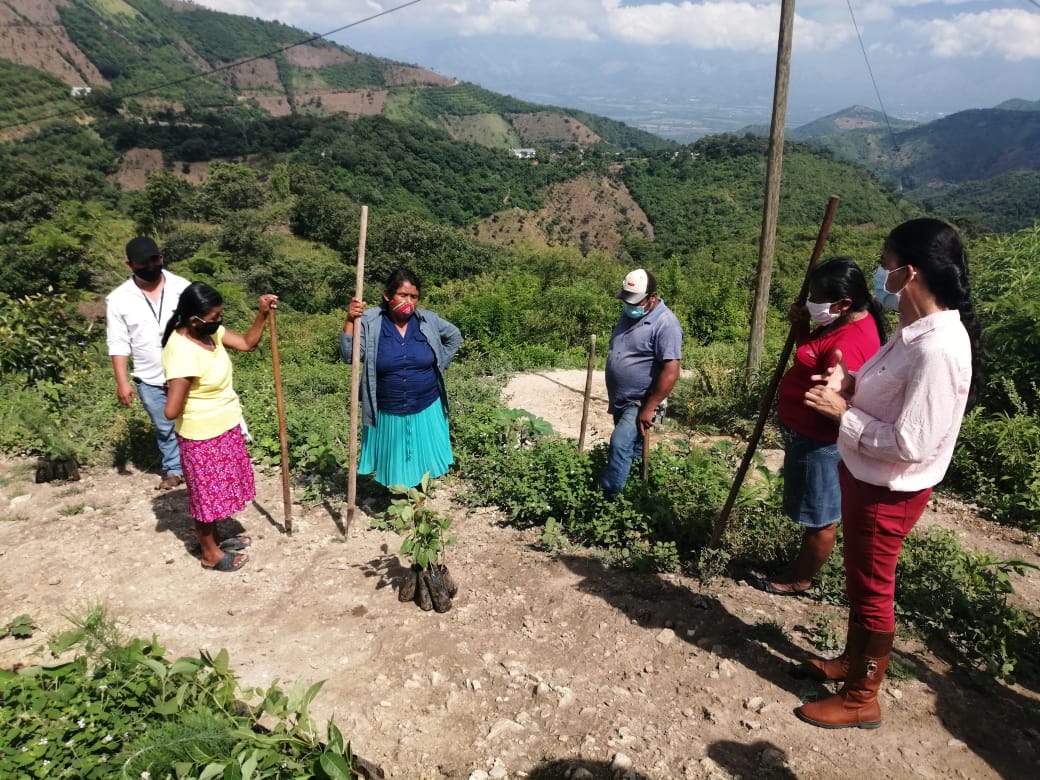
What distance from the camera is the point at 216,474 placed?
3670 millimetres

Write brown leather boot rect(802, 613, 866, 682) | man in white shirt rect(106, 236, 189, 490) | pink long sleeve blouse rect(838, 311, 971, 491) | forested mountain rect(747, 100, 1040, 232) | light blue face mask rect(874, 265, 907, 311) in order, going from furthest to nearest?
forested mountain rect(747, 100, 1040, 232) < man in white shirt rect(106, 236, 189, 490) < brown leather boot rect(802, 613, 866, 682) < light blue face mask rect(874, 265, 907, 311) < pink long sleeve blouse rect(838, 311, 971, 491)

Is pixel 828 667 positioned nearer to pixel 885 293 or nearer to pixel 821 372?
pixel 821 372

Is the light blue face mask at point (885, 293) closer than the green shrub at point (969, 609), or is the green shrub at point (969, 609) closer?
the light blue face mask at point (885, 293)

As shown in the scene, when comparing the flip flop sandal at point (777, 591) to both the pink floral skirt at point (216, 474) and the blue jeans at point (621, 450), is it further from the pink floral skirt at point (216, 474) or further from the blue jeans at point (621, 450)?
the pink floral skirt at point (216, 474)

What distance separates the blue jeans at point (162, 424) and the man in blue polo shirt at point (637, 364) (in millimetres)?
3222

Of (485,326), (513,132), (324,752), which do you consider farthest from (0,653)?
(513,132)

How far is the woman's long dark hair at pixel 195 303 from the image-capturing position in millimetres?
3295

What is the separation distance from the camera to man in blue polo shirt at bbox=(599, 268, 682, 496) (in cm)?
382

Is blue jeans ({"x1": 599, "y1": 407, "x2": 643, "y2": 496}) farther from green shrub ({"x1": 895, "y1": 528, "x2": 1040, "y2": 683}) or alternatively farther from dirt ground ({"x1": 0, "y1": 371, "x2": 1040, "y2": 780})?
green shrub ({"x1": 895, "y1": 528, "x2": 1040, "y2": 683})

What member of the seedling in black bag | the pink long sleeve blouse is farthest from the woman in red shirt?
the seedling in black bag

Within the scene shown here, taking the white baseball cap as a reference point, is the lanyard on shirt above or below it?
below

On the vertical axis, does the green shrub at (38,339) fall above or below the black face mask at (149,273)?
below

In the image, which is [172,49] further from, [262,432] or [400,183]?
[262,432]

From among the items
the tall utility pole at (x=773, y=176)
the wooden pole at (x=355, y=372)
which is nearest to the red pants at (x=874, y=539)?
the wooden pole at (x=355, y=372)
